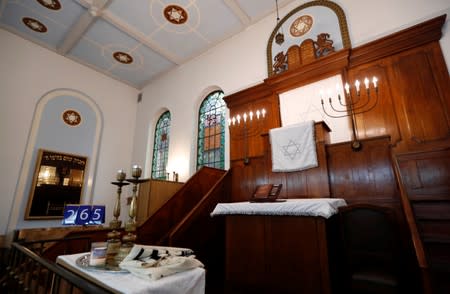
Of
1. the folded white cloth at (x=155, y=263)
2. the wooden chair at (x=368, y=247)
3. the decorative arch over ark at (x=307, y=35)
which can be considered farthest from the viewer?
the decorative arch over ark at (x=307, y=35)

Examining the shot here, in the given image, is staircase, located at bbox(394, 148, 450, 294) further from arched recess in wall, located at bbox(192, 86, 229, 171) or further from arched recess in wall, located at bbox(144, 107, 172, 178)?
arched recess in wall, located at bbox(144, 107, 172, 178)

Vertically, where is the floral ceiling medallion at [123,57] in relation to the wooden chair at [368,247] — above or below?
above

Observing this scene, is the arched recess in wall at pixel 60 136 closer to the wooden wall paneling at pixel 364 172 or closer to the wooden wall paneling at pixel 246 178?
the wooden wall paneling at pixel 246 178

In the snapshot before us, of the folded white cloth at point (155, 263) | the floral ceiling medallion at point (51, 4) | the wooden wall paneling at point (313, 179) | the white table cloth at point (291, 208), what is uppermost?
the floral ceiling medallion at point (51, 4)

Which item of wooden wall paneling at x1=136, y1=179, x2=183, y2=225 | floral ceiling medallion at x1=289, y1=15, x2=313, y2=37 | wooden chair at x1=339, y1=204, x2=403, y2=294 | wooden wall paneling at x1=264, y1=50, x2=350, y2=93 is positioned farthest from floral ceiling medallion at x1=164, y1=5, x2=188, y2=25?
wooden chair at x1=339, y1=204, x2=403, y2=294

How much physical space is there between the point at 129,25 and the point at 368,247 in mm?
6163

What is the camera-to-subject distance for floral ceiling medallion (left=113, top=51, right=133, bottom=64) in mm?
6161

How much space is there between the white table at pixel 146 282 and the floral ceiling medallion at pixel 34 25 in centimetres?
646

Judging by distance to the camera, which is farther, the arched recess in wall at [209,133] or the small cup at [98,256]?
the arched recess in wall at [209,133]

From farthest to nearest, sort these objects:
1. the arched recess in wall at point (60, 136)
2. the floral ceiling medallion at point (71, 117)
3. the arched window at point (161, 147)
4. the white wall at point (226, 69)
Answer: the arched window at point (161, 147)
the floral ceiling medallion at point (71, 117)
the arched recess in wall at point (60, 136)
the white wall at point (226, 69)

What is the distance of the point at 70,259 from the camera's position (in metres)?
1.29

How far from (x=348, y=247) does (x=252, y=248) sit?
889 mm

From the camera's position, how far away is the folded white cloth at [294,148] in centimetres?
279

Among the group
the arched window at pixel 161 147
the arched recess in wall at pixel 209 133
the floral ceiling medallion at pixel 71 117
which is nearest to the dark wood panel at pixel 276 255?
the arched recess in wall at pixel 209 133
